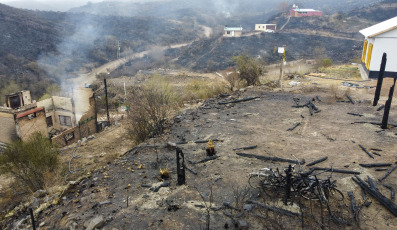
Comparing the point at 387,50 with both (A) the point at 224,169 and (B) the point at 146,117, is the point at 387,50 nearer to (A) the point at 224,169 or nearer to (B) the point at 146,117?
(B) the point at 146,117

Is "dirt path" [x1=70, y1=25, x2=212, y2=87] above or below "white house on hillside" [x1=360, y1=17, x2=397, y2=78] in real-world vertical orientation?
below

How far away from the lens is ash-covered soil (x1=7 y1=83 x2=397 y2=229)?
5281 millimetres

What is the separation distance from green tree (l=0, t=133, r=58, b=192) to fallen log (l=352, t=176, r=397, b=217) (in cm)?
936

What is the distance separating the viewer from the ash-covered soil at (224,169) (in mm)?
5281

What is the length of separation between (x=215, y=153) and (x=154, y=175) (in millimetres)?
1965

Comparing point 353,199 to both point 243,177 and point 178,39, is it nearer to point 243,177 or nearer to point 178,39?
point 243,177

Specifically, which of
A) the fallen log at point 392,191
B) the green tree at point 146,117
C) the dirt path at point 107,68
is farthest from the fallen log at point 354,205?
the dirt path at point 107,68

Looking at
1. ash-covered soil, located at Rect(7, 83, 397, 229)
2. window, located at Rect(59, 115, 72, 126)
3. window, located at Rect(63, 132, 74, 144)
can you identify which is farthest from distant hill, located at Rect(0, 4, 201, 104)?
ash-covered soil, located at Rect(7, 83, 397, 229)

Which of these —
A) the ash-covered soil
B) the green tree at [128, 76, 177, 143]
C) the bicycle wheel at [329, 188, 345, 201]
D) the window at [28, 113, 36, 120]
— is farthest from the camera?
the window at [28, 113, 36, 120]

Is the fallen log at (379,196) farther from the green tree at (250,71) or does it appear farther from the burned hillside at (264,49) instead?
the burned hillside at (264,49)

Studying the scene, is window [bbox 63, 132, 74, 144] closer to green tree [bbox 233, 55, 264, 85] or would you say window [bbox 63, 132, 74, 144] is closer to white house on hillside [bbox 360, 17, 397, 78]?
green tree [bbox 233, 55, 264, 85]

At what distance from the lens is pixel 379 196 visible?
5684 mm

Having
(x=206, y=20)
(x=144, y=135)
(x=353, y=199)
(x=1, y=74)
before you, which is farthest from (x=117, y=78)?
(x=206, y=20)

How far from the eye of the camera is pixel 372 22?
51719 millimetres
